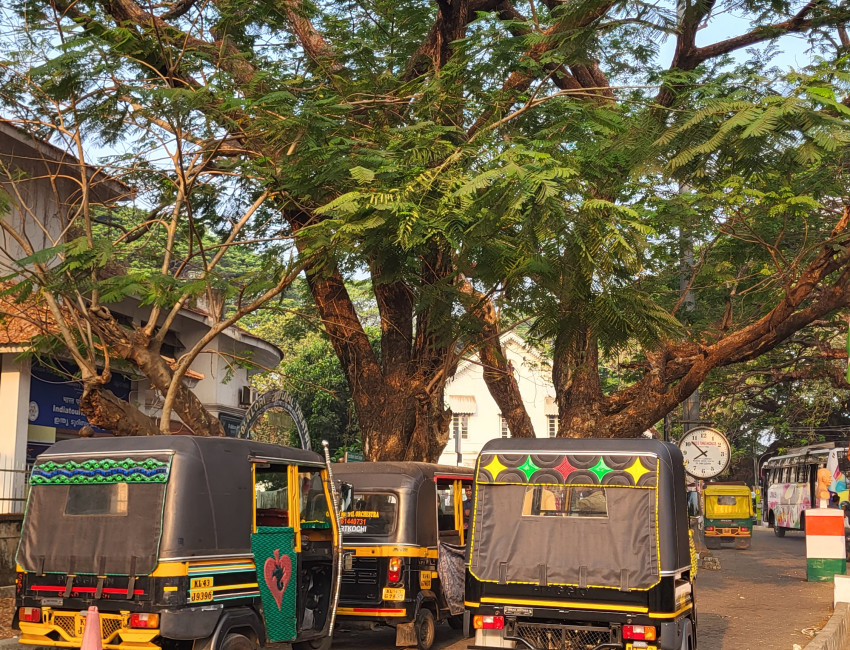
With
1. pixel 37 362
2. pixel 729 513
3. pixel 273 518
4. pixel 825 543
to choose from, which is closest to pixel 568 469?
pixel 273 518

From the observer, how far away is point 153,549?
305 inches

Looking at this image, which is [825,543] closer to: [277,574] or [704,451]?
[704,451]

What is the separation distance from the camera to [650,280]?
15039 mm

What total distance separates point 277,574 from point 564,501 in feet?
8.91

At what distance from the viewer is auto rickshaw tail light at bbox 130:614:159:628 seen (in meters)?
7.55

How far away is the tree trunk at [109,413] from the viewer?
11164 millimetres

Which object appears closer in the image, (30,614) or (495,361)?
(30,614)

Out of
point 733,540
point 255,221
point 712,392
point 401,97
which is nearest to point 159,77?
point 401,97

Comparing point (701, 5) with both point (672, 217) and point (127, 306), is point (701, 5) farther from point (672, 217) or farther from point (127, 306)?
point (127, 306)

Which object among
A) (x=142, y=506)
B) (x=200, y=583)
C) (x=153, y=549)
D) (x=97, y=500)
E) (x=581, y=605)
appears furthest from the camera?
(x=581, y=605)

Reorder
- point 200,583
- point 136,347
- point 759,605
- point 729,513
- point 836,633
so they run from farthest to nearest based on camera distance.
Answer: point 729,513 → point 759,605 → point 136,347 → point 836,633 → point 200,583

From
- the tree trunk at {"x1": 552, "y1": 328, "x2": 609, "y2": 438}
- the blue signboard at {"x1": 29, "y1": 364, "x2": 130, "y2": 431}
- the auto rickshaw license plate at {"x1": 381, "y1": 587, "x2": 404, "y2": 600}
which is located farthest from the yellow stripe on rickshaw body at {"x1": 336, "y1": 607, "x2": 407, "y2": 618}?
the blue signboard at {"x1": 29, "y1": 364, "x2": 130, "y2": 431}

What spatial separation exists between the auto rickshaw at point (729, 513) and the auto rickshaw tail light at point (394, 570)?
65.9ft

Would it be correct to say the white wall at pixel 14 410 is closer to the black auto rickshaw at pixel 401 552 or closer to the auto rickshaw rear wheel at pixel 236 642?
the black auto rickshaw at pixel 401 552
